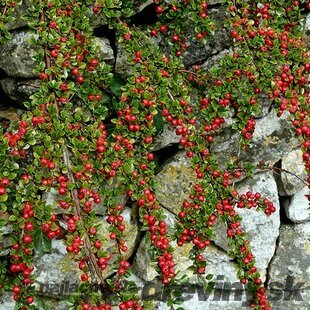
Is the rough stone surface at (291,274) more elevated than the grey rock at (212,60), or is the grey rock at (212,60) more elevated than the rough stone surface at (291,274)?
the grey rock at (212,60)

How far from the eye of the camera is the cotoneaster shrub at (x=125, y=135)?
2.00 m

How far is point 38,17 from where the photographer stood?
227 centimetres

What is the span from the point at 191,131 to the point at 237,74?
356 millimetres

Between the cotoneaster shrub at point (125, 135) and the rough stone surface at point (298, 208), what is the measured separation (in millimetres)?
687

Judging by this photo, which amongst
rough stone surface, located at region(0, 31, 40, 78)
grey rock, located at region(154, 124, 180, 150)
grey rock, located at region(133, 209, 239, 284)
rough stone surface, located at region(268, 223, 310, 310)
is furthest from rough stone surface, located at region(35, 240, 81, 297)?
rough stone surface, located at region(268, 223, 310, 310)

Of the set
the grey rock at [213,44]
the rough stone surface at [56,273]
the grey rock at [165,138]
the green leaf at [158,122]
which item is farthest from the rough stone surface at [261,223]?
the rough stone surface at [56,273]

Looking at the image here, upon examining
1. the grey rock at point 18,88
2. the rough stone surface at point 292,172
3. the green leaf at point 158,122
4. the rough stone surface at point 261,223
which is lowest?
the rough stone surface at point 261,223

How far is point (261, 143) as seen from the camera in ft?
9.72

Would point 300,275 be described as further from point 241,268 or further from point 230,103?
point 230,103

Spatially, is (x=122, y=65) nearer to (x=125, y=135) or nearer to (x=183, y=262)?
(x=125, y=135)

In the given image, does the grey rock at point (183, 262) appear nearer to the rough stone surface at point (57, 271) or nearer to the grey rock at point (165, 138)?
the rough stone surface at point (57, 271)

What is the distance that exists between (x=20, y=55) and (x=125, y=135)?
845 millimetres

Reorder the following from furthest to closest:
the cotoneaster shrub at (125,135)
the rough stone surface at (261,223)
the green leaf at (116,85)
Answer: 1. the rough stone surface at (261,223)
2. the green leaf at (116,85)
3. the cotoneaster shrub at (125,135)

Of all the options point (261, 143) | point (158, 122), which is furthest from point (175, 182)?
point (261, 143)
